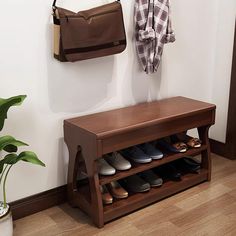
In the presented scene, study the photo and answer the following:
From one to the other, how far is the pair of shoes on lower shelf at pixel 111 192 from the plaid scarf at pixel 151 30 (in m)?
0.79

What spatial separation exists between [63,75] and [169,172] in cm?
100

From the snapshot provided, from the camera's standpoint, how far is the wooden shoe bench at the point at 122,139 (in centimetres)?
201

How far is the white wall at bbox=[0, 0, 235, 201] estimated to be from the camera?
1.97 meters

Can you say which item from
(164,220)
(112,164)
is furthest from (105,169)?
(164,220)

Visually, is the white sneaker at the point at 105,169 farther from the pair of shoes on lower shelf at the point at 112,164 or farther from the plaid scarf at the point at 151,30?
the plaid scarf at the point at 151,30

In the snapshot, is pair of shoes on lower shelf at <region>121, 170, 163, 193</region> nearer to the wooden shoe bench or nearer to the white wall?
the wooden shoe bench

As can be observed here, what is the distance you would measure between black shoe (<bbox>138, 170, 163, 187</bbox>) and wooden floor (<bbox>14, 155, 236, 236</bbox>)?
0.41 ft

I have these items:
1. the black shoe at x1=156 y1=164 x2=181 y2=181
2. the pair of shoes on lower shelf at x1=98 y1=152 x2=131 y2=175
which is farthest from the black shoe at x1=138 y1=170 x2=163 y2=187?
the pair of shoes on lower shelf at x1=98 y1=152 x2=131 y2=175

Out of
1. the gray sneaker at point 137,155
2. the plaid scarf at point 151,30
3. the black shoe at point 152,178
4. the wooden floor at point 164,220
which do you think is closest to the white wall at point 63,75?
the plaid scarf at point 151,30

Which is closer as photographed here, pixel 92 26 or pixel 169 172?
pixel 92 26

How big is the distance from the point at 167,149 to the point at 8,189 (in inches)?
41.9

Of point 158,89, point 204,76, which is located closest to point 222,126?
A: point 204,76

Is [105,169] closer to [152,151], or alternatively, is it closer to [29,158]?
[152,151]

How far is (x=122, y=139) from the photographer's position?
2.05 m
